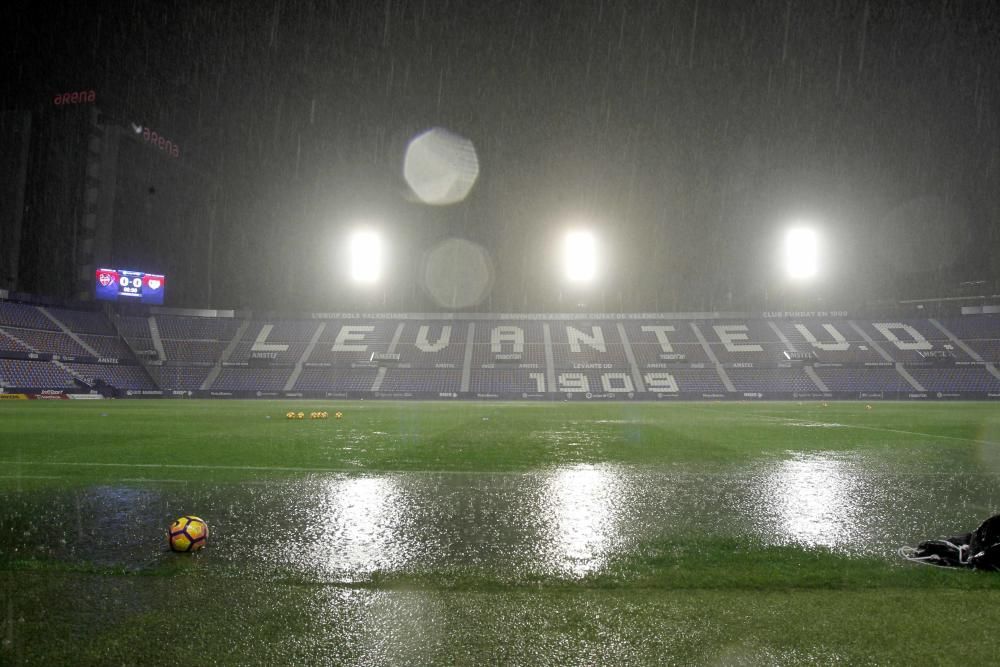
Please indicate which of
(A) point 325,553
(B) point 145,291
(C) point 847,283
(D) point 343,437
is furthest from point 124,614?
(C) point 847,283

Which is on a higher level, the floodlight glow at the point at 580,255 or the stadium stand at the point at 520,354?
the floodlight glow at the point at 580,255

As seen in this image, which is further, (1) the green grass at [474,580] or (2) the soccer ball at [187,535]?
(2) the soccer ball at [187,535]

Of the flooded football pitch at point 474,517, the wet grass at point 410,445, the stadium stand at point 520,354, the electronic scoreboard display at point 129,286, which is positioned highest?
the electronic scoreboard display at point 129,286

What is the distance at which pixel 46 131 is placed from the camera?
156ft

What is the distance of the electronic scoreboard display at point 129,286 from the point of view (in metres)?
46.8

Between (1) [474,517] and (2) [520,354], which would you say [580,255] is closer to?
(2) [520,354]

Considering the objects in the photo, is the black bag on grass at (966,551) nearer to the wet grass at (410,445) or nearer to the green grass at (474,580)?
the green grass at (474,580)

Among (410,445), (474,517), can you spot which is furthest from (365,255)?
(474,517)

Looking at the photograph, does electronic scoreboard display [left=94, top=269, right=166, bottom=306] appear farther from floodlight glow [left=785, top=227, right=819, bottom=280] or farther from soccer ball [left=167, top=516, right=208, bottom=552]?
floodlight glow [left=785, top=227, right=819, bottom=280]

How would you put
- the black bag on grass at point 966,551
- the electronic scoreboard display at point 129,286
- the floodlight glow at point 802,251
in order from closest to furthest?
the black bag on grass at point 966,551 < the electronic scoreboard display at point 129,286 < the floodlight glow at point 802,251

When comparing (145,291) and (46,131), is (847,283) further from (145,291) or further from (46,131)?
(46,131)

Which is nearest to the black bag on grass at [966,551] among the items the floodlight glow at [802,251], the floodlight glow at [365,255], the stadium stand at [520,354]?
the stadium stand at [520,354]

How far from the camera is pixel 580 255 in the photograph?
170ft

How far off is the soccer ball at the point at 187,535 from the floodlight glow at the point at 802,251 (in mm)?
53255
